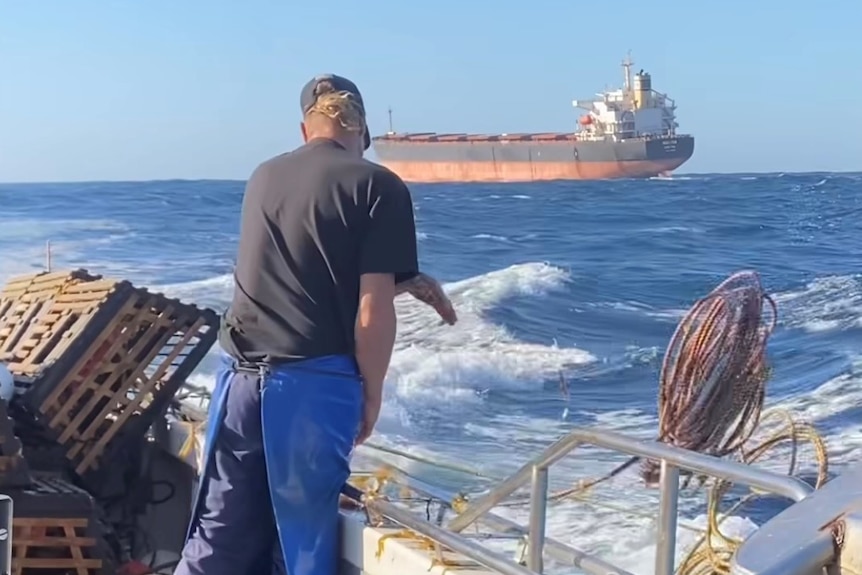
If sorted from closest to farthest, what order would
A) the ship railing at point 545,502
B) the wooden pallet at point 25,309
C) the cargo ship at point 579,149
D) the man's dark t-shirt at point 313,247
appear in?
the ship railing at point 545,502, the man's dark t-shirt at point 313,247, the wooden pallet at point 25,309, the cargo ship at point 579,149

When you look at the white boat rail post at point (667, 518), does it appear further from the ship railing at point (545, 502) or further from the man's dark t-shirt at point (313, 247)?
the man's dark t-shirt at point (313, 247)

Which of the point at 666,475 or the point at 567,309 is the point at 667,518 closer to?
the point at 666,475

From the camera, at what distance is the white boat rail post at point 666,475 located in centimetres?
200

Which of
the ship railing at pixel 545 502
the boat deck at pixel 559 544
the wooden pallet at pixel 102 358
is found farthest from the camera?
the wooden pallet at pixel 102 358

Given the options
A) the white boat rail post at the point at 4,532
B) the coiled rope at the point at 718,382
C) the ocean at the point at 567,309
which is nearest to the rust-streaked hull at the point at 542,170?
the ocean at the point at 567,309

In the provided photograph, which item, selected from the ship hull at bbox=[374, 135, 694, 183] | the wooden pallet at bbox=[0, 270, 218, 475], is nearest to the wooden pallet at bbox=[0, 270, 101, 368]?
the wooden pallet at bbox=[0, 270, 218, 475]

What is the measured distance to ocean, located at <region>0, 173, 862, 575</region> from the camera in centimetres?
901

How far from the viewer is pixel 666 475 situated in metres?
2.44

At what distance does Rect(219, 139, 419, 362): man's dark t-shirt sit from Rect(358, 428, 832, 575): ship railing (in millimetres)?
503

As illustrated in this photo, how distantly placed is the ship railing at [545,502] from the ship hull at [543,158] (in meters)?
61.5

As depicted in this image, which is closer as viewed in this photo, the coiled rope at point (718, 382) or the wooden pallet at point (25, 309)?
the coiled rope at point (718, 382)

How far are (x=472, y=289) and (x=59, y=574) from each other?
49.4ft

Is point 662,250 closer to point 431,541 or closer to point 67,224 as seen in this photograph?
point 67,224

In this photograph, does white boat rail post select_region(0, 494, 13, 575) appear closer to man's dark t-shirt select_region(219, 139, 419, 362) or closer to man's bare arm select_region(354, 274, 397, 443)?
man's dark t-shirt select_region(219, 139, 419, 362)
